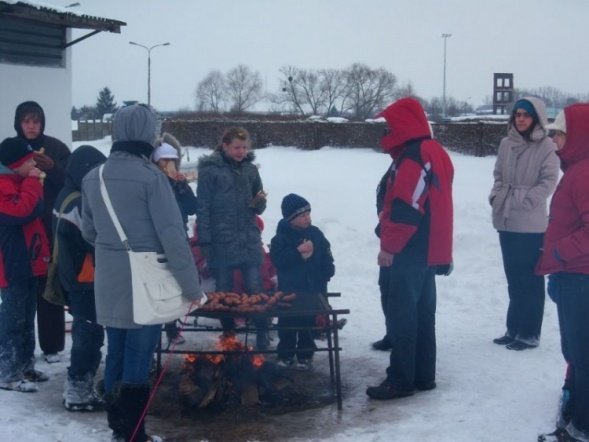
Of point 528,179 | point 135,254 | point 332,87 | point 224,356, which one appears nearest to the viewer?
point 135,254

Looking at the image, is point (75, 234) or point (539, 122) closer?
point (75, 234)

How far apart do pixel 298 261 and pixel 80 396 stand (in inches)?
85.1

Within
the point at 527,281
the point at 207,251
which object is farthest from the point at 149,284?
the point at 527,281

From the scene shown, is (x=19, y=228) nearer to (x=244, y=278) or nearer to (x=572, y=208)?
(x=244, y=278)

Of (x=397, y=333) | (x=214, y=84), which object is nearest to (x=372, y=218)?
(x=397, y=333)

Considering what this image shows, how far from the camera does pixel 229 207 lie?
646 cm

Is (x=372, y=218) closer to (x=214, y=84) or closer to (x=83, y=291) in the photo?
(x=83, y=291)

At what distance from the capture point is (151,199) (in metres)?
4.21

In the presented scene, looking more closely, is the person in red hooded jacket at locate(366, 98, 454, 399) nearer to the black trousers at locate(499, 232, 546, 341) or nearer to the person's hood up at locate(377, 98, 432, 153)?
the person's hood up at locate(377, 98, 432, 153)

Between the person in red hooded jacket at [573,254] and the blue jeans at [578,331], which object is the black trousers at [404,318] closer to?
the person in red hooded jacket at [573,254]

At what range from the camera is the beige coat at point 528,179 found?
6.41 m

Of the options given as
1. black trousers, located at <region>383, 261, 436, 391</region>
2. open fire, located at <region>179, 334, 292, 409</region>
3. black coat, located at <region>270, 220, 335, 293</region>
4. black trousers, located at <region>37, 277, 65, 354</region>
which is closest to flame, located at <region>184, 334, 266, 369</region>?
open fire, located at <region>179, 334, 292, 409</region>

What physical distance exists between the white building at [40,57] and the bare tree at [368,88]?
201 feet

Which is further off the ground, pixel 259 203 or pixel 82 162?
pixel 82 162
